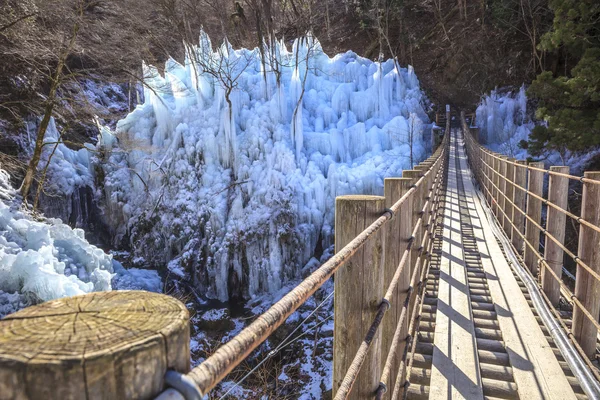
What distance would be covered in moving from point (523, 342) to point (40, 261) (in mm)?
6775

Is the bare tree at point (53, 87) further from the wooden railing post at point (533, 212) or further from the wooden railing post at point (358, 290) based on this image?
the wooden railing post at point (533, 212)

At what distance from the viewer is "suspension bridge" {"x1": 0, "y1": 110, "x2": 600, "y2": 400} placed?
0.51m

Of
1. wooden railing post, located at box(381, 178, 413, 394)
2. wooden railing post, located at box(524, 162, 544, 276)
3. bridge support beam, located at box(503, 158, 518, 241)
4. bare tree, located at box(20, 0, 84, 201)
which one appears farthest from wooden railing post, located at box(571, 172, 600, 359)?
bare tree, located at box(20, 0, 84, 201)

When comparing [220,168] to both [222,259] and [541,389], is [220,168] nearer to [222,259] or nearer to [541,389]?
[222,259]

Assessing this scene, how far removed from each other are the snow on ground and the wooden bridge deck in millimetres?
5725

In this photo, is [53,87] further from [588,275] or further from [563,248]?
[588,275]

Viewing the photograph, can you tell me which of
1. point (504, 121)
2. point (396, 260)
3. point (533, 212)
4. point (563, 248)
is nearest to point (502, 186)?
point (533, 212)

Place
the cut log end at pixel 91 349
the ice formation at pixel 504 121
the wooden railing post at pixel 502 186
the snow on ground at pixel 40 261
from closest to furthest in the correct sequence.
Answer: the cut log end at pixel 91 349
the snow on ground at pixel 40 261
the wooden railing post at pixel 502 186
the ice formation at pixel 504 121

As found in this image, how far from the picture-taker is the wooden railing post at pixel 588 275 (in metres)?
2.91

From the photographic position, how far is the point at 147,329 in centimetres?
56

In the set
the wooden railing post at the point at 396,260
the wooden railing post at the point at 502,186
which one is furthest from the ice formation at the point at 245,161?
the wooden railing post at the point at 396,260

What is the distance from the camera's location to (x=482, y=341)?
10.3 ft

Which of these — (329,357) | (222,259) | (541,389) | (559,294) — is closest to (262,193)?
(222,259)

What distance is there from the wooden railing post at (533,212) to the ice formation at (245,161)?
1008cm
